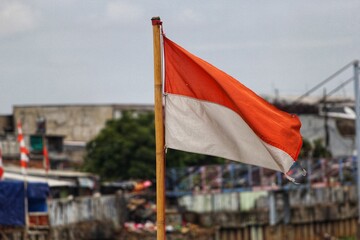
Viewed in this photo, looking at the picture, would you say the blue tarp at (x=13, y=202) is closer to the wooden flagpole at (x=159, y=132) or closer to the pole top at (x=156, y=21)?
the wooden flagpole at (x=159, y=132)

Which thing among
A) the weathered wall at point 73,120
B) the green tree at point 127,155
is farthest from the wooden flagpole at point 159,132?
the weathered wall at point 73,120

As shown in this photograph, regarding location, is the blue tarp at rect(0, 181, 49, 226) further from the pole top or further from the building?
the building

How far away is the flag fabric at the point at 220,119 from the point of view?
30.5 feet

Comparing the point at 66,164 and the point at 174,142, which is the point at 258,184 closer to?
the point at 66,164

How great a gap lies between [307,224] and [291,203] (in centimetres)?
107

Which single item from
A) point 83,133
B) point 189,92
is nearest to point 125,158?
point 83,133

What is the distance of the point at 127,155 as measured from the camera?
46719mm

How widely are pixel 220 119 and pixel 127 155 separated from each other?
37.4m

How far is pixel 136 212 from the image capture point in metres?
37.8

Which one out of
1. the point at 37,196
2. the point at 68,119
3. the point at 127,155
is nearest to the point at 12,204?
the point at 37,196

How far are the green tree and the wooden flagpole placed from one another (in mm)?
36875

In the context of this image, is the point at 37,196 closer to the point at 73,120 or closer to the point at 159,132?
the point at 159,132

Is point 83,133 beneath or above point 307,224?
above

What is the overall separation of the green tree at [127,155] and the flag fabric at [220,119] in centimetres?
3650
